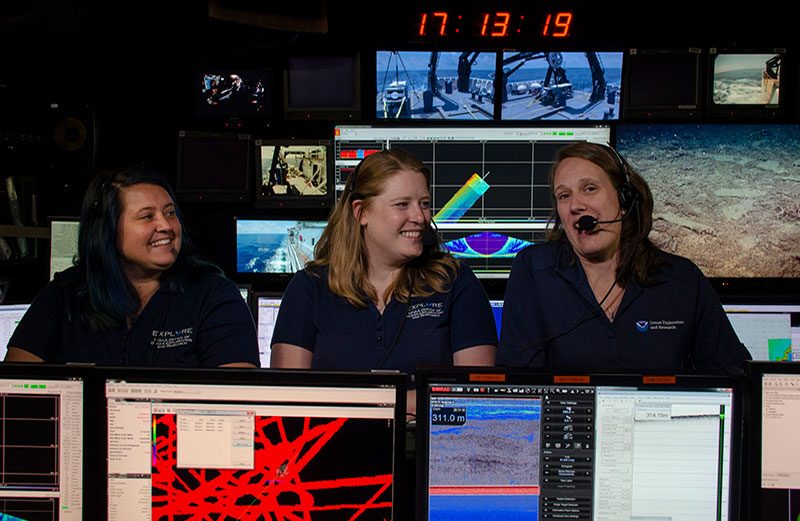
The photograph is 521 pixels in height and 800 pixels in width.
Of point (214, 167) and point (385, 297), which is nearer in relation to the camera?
point (385, 297)

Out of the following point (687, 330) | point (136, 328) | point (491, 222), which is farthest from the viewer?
point (491, 222)

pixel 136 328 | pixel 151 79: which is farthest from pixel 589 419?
pixel 151 79

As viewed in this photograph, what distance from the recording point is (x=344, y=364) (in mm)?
1857

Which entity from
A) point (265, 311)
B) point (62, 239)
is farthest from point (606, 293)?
point (62, 239)

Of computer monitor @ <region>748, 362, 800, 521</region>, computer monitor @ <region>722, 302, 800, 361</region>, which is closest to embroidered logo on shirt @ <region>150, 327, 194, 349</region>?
computer monitor @ <region>748, 362, 800, 521</region>

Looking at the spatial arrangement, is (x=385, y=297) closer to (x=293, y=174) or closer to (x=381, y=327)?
(x=381, y=327)

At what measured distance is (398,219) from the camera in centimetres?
195

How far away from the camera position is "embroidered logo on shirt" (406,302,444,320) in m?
1.91

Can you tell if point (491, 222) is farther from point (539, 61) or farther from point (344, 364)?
point (344, 364)

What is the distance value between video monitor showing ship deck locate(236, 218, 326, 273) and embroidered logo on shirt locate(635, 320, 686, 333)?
185 centimetres

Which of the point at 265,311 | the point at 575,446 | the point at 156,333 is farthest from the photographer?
the point at 265,311

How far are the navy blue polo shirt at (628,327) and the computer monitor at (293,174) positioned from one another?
1678mm

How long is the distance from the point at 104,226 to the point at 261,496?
1095 millimetres

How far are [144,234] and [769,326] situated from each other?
97.7 inches
